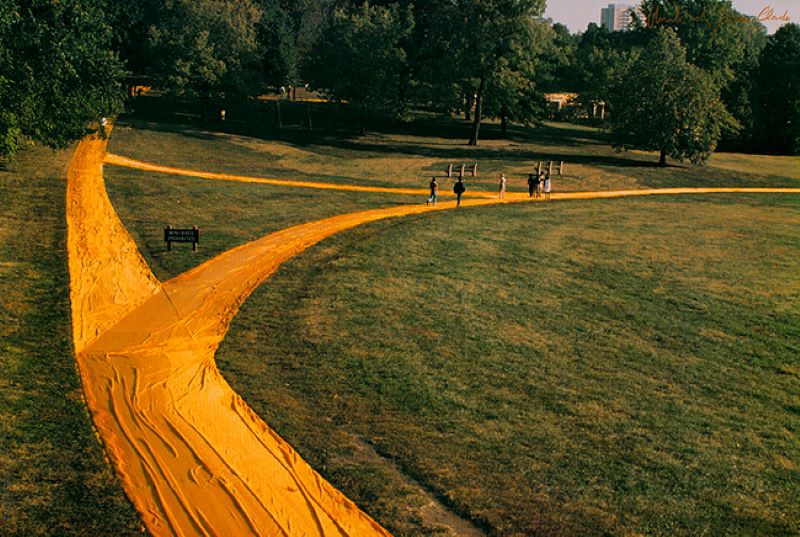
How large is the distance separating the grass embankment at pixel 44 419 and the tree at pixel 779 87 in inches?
3388

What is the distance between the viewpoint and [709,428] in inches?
711

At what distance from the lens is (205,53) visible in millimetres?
74500

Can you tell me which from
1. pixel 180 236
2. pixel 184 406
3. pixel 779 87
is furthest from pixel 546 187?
pixel 779 87

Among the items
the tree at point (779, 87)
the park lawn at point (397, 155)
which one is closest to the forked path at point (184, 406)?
the park lawn at point (397, 155)

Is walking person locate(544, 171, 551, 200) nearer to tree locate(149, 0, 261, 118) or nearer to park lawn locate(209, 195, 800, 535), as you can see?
park lawn locate(209, 195, 800, 535)

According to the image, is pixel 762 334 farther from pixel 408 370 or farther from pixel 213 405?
pixel 213 405

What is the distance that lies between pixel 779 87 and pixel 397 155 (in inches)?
2097

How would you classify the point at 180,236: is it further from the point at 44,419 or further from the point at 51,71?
the point at 51,71

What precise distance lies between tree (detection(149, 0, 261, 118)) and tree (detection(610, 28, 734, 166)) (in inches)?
1501

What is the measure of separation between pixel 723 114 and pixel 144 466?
6347 centimetres

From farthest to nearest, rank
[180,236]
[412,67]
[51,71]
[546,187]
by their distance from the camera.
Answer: [412,67]
[546,187]
[51,71]
[180,236]

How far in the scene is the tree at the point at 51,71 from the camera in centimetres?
4000

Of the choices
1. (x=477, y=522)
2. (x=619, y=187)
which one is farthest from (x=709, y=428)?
(x=619, y=187)

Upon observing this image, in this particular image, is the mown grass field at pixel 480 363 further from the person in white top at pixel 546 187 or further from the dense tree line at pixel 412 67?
the dense tree line at pixel 412 67
